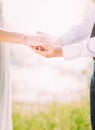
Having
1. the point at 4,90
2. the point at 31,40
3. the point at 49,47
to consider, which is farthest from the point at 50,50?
the point at 4,90

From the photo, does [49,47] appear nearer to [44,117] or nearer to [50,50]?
[50,50]

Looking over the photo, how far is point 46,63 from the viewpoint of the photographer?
2945 mm

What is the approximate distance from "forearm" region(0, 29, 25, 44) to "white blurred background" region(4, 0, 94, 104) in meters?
0.52

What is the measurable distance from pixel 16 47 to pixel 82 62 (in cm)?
55

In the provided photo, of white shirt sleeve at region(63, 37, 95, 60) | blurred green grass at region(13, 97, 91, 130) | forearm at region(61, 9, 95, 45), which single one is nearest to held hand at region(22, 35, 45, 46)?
forearm at region(61, 9, 95, 45)

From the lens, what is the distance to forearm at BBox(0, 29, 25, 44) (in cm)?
220

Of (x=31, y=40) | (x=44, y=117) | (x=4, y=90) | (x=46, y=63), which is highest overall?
(x=31, y=40)

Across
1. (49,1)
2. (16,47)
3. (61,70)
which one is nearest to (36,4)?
(49,1)

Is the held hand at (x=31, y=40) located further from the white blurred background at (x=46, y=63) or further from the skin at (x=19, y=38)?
the white blurred background at (x=46, y=63)

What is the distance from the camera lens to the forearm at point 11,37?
7.23 feet

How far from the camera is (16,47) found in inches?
115

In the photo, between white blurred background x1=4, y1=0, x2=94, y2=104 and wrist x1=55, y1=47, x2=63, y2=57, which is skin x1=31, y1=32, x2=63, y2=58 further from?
white blurred background x1=4, y1=0, x2=94, y2=104

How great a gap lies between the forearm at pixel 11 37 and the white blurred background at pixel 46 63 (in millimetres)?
522

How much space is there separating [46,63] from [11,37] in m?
0.71
